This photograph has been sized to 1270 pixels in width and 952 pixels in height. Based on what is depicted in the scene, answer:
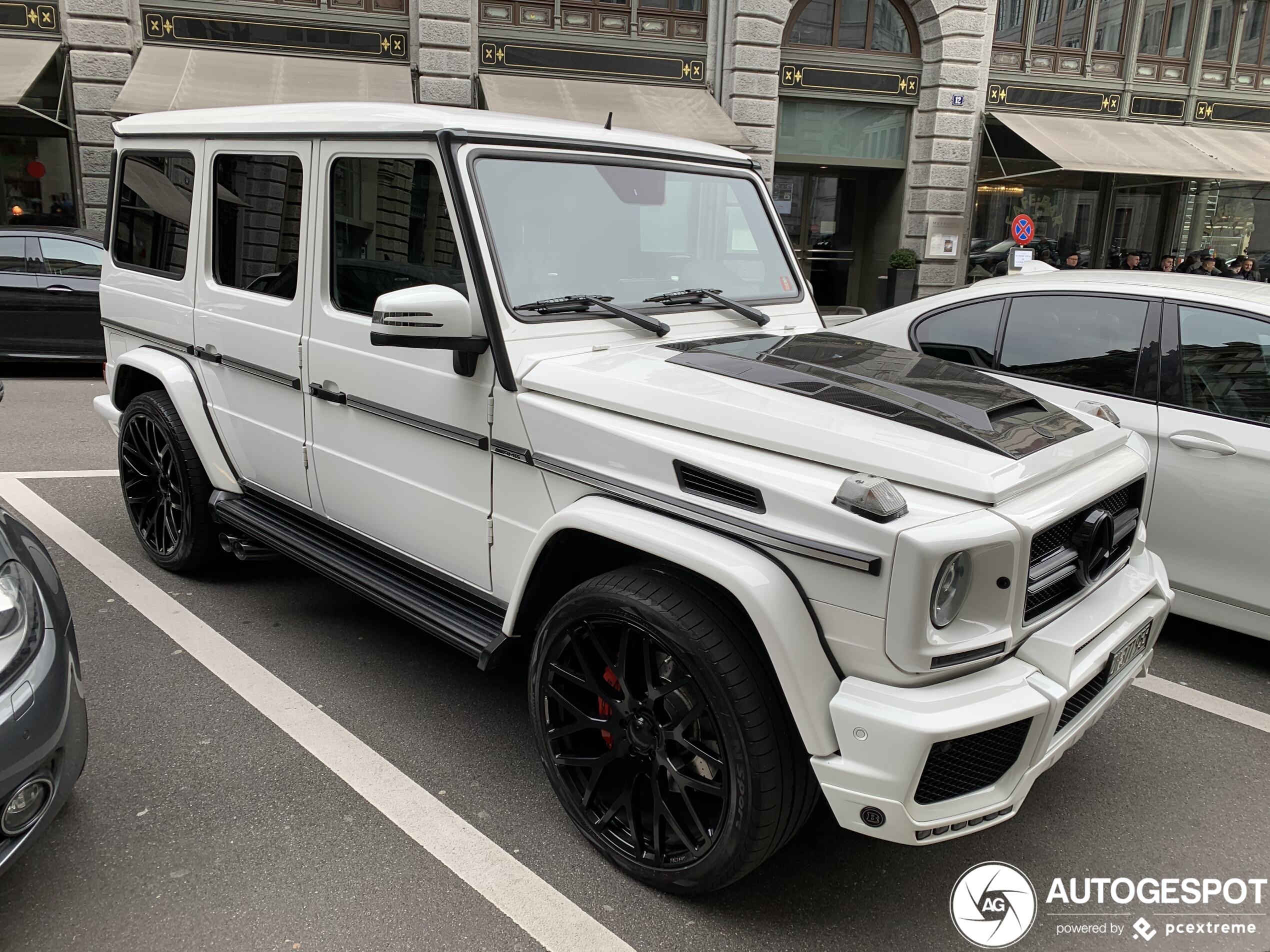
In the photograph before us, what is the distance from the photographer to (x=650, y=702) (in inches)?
104

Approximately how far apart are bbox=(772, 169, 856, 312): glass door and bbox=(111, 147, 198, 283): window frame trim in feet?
44.6

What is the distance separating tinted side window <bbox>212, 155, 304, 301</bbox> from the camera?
12.5 feet

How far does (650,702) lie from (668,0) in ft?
51.6

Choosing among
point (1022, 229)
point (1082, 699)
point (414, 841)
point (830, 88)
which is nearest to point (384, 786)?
point (414, 841)

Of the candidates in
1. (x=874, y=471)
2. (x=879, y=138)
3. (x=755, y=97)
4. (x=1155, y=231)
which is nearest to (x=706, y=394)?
(x=874, y=471)

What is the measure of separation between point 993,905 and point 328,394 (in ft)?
9.22

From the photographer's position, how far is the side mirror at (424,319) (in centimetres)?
281

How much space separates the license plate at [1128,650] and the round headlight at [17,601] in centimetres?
284

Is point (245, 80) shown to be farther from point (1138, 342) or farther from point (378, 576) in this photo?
point (1138, 342)

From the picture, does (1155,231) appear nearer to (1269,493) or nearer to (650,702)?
(1269,493)

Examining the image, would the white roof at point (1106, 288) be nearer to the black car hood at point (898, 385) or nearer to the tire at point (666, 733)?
the black car hood at point (898, 385)

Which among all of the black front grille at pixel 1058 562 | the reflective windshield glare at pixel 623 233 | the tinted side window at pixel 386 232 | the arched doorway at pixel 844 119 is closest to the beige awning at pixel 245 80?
the arched doorway at pixel 844 119


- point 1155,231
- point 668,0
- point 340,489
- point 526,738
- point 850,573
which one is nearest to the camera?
point 850,573

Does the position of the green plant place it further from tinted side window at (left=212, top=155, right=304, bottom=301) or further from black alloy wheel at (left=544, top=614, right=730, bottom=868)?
black alloy wheel at (left=544, top=614, right=730, bottom=868)
